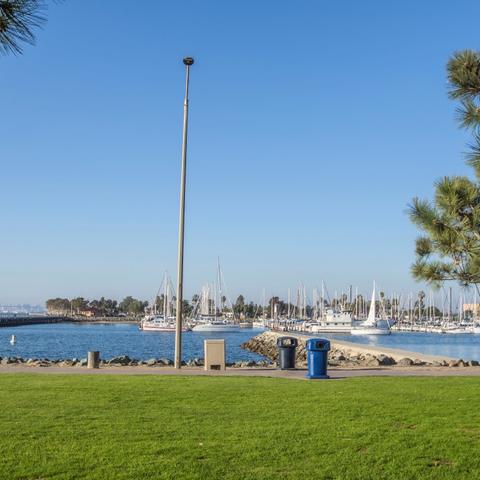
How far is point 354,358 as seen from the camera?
4300cm

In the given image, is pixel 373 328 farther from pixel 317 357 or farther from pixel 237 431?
pixel 237 431

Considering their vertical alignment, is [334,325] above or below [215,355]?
above

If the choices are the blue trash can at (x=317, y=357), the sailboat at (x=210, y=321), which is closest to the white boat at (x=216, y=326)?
the sailboat at (x=210, y=321)

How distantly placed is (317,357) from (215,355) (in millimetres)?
4336

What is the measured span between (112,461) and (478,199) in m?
9.03

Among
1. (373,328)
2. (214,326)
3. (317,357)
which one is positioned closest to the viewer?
(317,357)

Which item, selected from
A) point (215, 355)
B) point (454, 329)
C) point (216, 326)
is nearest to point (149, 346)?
point (216, 326)

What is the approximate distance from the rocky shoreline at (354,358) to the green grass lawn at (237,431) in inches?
450

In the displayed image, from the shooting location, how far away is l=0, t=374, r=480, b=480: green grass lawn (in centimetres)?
886

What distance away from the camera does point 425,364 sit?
28375 millimetres

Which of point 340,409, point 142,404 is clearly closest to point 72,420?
point 142,404

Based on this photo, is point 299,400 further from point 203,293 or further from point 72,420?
point 203,293

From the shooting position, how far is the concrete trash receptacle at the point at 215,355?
76.0 ft

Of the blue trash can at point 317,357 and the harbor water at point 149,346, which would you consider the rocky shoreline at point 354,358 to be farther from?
the blue trash can at point 317,357
